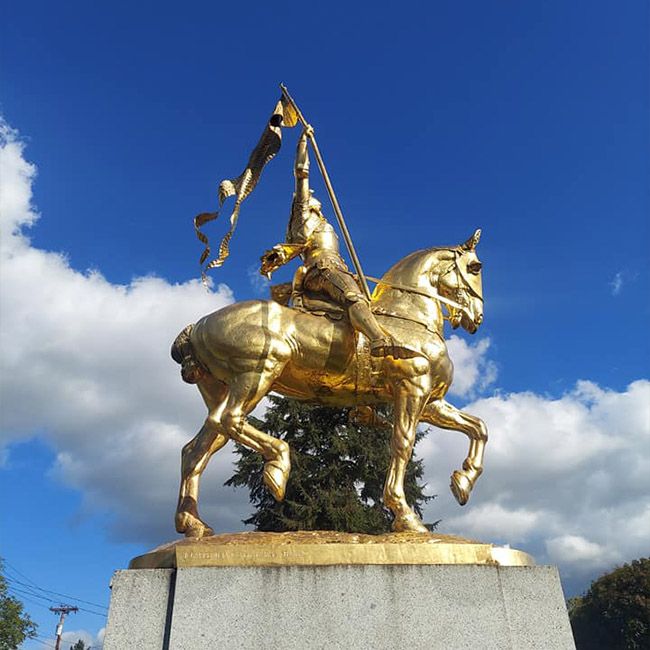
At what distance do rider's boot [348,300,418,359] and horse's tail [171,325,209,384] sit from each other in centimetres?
201

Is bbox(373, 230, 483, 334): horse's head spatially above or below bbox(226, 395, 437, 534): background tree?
below

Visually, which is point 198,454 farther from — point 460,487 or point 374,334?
point 460,487

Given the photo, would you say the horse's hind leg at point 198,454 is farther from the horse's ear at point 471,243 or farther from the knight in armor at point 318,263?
the horse's ear at point 471,243

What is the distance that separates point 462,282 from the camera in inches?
331

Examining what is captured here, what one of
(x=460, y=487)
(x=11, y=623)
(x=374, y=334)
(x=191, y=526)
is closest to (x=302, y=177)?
(x=374, y=334)

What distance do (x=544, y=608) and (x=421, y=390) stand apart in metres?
2.59

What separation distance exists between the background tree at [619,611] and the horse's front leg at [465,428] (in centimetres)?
3581

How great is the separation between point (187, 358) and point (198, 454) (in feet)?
3.91

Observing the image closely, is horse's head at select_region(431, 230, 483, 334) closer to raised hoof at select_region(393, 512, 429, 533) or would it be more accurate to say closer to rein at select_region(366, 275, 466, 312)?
rein at select_region(366, 275, 466, 312)

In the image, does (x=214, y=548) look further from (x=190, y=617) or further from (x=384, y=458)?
(x=384, y=458)

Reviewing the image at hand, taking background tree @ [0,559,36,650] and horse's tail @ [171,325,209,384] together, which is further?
background tree @ [0,559,36,650]

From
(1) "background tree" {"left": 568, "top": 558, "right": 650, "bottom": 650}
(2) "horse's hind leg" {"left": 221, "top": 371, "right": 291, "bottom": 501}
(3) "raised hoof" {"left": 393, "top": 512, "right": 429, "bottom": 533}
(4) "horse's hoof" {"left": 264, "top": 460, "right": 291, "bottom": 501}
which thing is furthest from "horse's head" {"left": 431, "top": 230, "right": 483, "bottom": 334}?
(1) "background tree" {"left": 568, "top": 558, "right": 650, "bottom": 650}

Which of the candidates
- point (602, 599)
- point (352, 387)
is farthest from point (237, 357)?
point (602, 599)

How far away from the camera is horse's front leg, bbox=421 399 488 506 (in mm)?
7336
